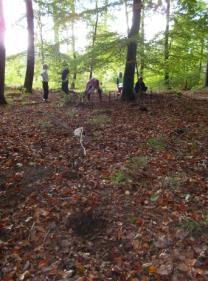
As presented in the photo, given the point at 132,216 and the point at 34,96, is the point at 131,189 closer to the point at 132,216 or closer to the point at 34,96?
the point at 132,216

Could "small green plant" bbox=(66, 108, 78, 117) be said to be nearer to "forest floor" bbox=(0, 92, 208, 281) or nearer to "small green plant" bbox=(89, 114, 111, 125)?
"small green plant" bbox=(89, 114, 111, 125)

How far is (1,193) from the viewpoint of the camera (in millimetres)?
6609

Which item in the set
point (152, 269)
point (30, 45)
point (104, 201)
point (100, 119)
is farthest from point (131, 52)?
point (152, 269)

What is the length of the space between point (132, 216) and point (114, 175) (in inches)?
61.8

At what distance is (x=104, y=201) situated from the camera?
6281mm

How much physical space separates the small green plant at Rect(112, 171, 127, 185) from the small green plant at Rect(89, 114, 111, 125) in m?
4.03

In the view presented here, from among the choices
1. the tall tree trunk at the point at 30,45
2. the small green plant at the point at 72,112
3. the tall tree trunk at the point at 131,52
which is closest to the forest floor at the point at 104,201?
the small green plant at the point at 72,112

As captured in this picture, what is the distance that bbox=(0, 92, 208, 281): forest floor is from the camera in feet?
15.5

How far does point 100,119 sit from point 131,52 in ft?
12.2

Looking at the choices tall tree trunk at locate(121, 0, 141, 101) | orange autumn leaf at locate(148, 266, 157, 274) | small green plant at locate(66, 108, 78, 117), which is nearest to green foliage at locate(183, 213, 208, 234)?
orange autumn leaf at locate(148, 266, 157, 274)

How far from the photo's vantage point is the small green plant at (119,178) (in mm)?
6945

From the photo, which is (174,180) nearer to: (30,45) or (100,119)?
(100,119)

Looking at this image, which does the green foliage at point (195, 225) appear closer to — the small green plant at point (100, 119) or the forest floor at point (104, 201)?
the forest floor at point (104, 201)

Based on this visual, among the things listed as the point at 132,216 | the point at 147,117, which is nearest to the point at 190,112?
the point at 147,117
